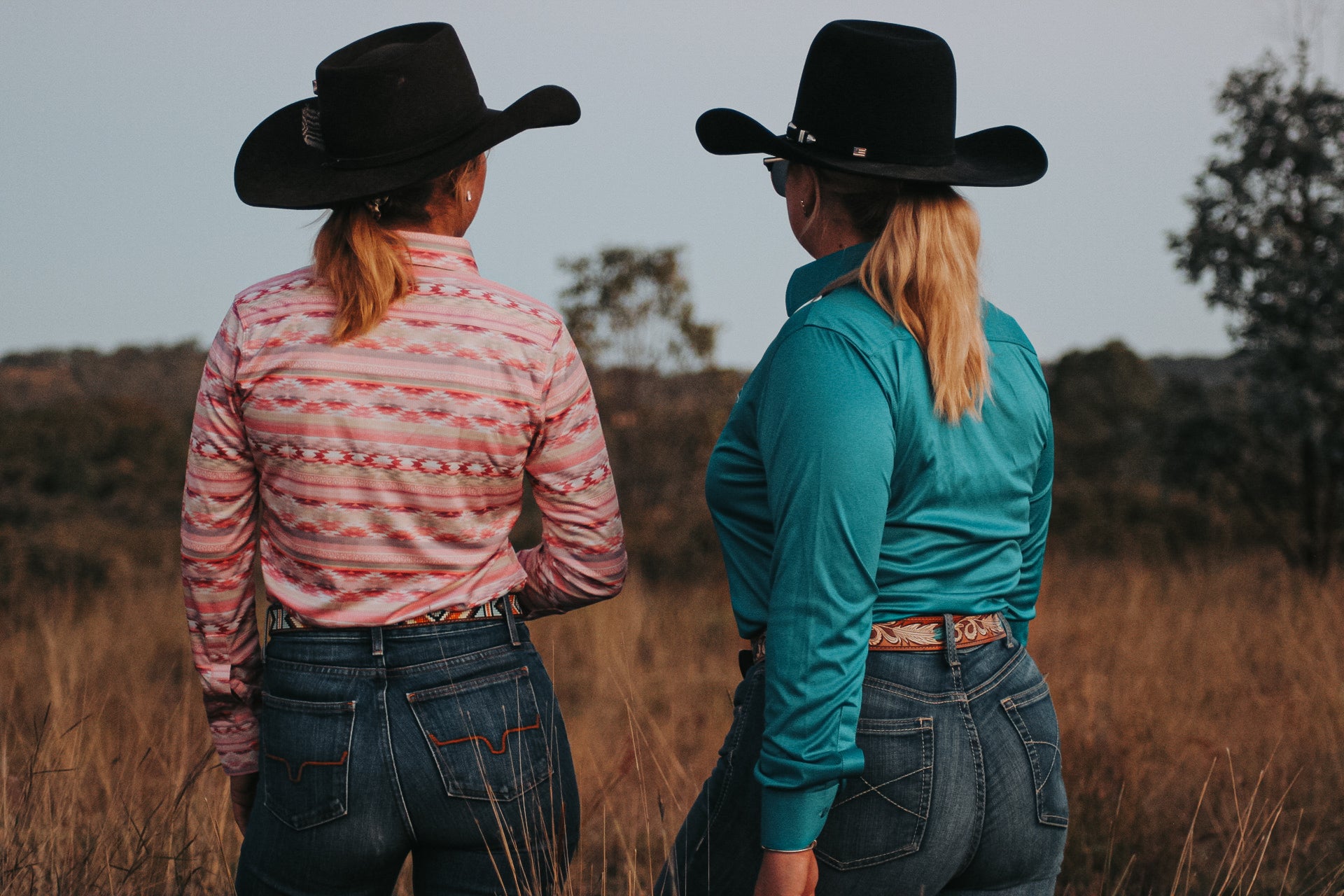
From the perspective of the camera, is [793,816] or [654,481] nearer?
[793,816]

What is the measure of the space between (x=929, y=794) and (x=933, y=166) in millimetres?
915

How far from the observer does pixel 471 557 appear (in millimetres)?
1818

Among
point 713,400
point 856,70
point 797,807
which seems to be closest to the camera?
point 797,807

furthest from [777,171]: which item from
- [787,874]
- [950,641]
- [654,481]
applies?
[654,481]

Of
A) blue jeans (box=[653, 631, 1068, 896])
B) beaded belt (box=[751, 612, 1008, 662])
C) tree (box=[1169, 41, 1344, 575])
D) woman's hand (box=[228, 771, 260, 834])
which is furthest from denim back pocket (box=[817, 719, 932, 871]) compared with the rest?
tree (box=[1169, 41, 1344, 575])

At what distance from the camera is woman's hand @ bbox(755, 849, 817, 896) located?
150 centimetres

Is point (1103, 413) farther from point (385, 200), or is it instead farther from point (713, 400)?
point (385, 200)

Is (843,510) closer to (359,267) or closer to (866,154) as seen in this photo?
(866,154)

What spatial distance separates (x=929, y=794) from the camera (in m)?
1.53

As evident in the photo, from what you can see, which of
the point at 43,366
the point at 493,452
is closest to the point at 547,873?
the point at 493,452

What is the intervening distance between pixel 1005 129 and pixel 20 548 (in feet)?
40.8

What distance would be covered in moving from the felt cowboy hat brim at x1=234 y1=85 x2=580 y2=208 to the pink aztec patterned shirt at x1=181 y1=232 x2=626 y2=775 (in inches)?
4.9

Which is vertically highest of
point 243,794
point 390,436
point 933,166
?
point 933,166

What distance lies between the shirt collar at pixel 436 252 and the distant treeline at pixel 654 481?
9.28 metres
